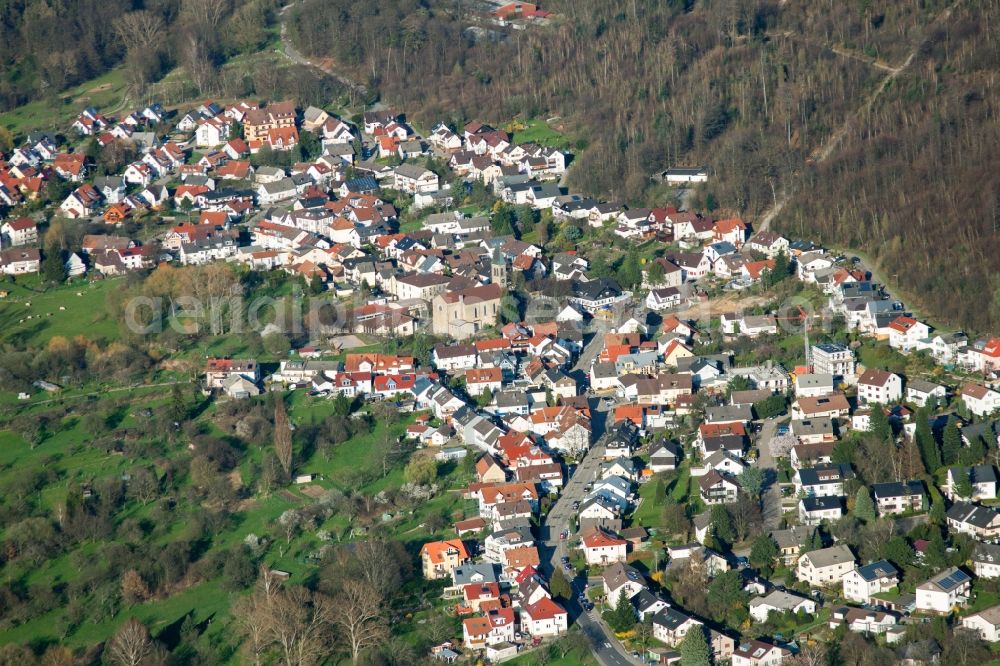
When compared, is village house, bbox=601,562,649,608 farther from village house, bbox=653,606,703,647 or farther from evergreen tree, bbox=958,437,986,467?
evergreen tree, bbox=958,437,986,467

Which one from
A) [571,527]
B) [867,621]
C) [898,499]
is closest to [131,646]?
[571,527]

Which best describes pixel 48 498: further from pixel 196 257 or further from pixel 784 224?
pixel 784 224

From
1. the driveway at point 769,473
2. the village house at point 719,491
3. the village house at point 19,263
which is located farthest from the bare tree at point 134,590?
the village house at point 19,263

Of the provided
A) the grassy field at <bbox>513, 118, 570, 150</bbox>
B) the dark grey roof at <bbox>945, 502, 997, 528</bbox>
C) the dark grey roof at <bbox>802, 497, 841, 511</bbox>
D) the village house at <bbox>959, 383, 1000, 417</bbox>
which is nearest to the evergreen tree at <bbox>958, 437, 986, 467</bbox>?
the dark grey roof at <bbox>945, 502, 997, 528</bbox>

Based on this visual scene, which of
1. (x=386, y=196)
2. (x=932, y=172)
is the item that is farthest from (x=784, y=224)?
(x=386, y=196)

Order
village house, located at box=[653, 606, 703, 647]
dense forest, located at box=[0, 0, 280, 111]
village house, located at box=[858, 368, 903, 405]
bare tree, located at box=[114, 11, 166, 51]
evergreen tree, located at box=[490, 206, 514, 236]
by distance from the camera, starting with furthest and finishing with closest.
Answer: bare tree, located at box=[114, 11, 166, 51]
dense forest, located at box=[0, 0, 280, 111]
evergreen tree, located at box=[490, 206, 514, 236]
village house, located at box=[858, 368, 903, 405]
village house, located at box=[653, 606, 703, 647]

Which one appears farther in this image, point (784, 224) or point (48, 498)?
point (784, 224)
